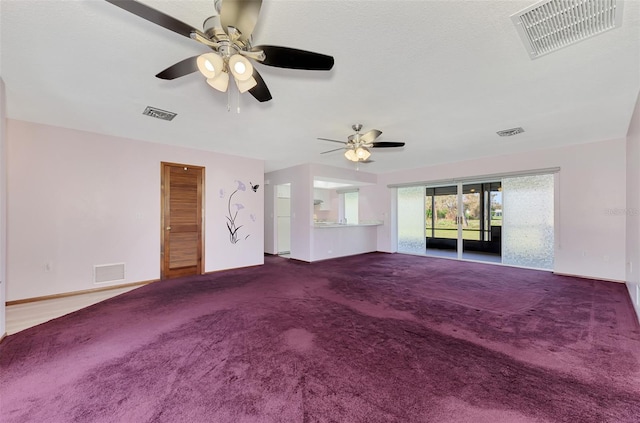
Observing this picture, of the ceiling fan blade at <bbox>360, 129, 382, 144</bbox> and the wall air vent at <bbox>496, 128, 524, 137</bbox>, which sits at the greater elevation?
the wall air vent at <bbox>496, 128, 524, 137</bbox>

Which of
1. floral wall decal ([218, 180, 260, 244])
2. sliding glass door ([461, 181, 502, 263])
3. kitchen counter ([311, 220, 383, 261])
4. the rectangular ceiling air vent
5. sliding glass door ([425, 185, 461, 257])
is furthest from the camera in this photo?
sliding glass door ([425, 185, 461, 257])

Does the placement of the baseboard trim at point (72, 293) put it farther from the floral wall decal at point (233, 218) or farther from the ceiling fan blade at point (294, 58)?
the ceiling fan blade at point (294, 58)

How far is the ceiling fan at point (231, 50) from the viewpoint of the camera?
140 cm

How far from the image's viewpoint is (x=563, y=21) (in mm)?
1736

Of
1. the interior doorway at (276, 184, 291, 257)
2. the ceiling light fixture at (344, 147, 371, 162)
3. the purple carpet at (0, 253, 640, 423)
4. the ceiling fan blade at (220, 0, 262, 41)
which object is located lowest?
the purple carpet at (0, 253, 640, 423)

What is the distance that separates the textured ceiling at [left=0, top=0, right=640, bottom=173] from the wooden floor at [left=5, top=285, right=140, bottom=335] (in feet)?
8.42

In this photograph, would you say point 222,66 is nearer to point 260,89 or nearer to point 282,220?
point 260,89

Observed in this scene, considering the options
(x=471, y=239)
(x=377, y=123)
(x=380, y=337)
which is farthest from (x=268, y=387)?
(x=471, y=239)

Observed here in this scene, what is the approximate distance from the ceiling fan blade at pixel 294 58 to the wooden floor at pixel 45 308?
3.76m

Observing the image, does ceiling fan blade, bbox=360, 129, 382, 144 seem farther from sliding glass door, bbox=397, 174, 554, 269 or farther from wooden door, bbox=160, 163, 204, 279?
sliding glass door, bbox=397, 174, 554, 269

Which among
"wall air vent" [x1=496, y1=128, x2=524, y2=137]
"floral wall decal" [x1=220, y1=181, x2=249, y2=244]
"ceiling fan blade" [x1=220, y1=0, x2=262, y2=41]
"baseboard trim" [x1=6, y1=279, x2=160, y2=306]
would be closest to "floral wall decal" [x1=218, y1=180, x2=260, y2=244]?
"floral wall decal" [x1=220, y1=181, x2=249, y2=244]

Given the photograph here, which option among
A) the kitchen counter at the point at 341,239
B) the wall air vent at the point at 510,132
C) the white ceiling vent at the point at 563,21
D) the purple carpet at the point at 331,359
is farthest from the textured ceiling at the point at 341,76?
the kitchen counter at the point at 341,239

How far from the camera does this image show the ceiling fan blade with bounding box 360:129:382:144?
3.42 m

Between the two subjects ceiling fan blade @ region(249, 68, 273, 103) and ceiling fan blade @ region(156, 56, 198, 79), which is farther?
ceiling fan blade @ region(249, 68, 273, 103)
